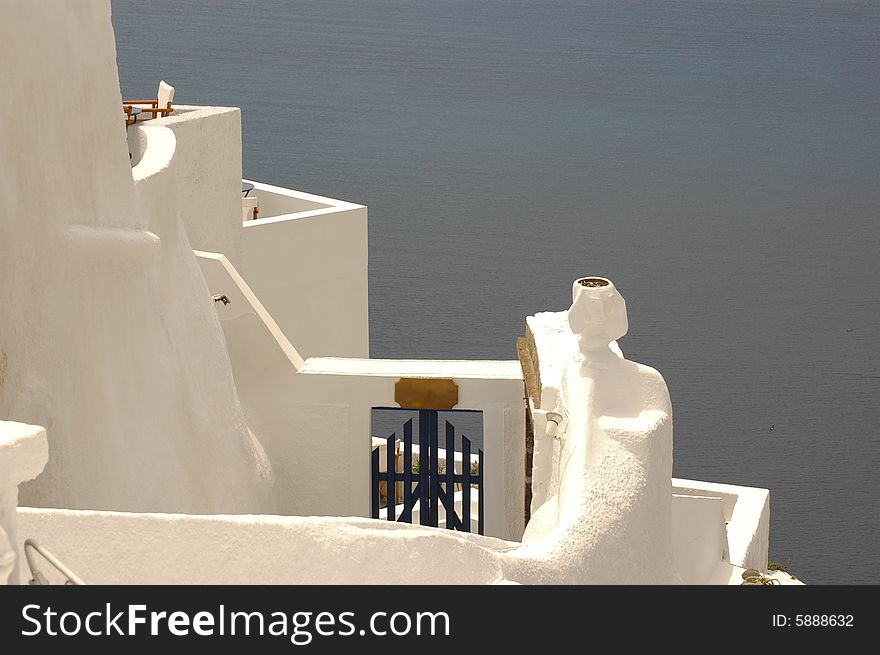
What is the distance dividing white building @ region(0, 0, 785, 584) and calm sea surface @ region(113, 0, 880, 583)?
20.0 metres

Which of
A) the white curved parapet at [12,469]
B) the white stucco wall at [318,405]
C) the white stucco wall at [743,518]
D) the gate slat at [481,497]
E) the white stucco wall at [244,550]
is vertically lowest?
the white stucco wall at [743,518]

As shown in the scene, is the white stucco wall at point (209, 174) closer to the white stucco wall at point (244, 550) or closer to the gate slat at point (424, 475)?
the gate slat at point (424, 475)

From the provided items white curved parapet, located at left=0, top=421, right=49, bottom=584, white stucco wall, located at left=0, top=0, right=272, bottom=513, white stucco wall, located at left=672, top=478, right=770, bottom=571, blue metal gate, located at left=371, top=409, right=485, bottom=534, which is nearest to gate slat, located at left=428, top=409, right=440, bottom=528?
blue metal gate, located at left=371, top=409, right=485, bottom=534

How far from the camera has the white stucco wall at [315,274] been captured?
1822 cm

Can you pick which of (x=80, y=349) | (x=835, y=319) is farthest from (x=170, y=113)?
(x=835, y=319)

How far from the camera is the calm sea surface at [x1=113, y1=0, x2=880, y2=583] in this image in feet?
121

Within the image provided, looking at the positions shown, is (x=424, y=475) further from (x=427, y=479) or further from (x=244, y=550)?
(x=244, y=550)

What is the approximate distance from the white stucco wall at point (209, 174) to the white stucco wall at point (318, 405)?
337 centimetres

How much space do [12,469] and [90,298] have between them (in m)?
3.53

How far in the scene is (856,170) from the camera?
55281mm

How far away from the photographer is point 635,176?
183ft

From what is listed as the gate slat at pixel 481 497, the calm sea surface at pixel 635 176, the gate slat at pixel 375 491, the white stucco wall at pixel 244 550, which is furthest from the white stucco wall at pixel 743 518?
the calm sea surface at pixel 635 176

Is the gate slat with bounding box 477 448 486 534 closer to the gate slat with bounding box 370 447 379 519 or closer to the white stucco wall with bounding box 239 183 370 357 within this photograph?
the gate slat with bounding box 370 447 379 519

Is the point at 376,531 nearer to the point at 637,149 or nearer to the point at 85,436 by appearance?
the point at 85,436
